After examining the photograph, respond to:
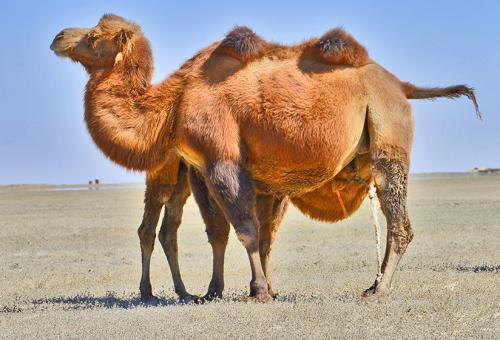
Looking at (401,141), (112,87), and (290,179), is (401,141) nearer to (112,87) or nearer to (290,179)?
(290,179)

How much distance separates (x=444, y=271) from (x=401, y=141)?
12.9 feet

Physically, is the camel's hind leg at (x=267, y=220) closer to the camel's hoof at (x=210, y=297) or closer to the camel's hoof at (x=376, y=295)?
the camel's hoof at (x=210, y=297)

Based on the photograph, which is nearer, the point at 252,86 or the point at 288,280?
the point at 252,86

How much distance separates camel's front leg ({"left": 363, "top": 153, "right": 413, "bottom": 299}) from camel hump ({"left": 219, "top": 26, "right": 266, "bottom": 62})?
1713 mm

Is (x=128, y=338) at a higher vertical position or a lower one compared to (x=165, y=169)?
lower

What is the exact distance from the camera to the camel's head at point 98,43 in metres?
10.1

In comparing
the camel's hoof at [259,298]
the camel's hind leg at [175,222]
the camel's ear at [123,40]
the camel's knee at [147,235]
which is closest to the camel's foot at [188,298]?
the camel's hind leg at [175,222]

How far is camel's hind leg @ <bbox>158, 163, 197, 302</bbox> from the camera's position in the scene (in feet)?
36.7

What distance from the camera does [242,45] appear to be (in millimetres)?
9945

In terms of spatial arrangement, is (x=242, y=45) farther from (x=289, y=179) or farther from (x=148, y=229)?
(x=148, y=229)

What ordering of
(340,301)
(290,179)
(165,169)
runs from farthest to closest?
(165,169) < (290,179) < (340,301)

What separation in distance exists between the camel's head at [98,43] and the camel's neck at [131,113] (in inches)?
4.2

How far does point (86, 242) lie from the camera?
68.5ft

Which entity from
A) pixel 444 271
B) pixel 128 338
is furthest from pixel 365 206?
pixel 128 338
